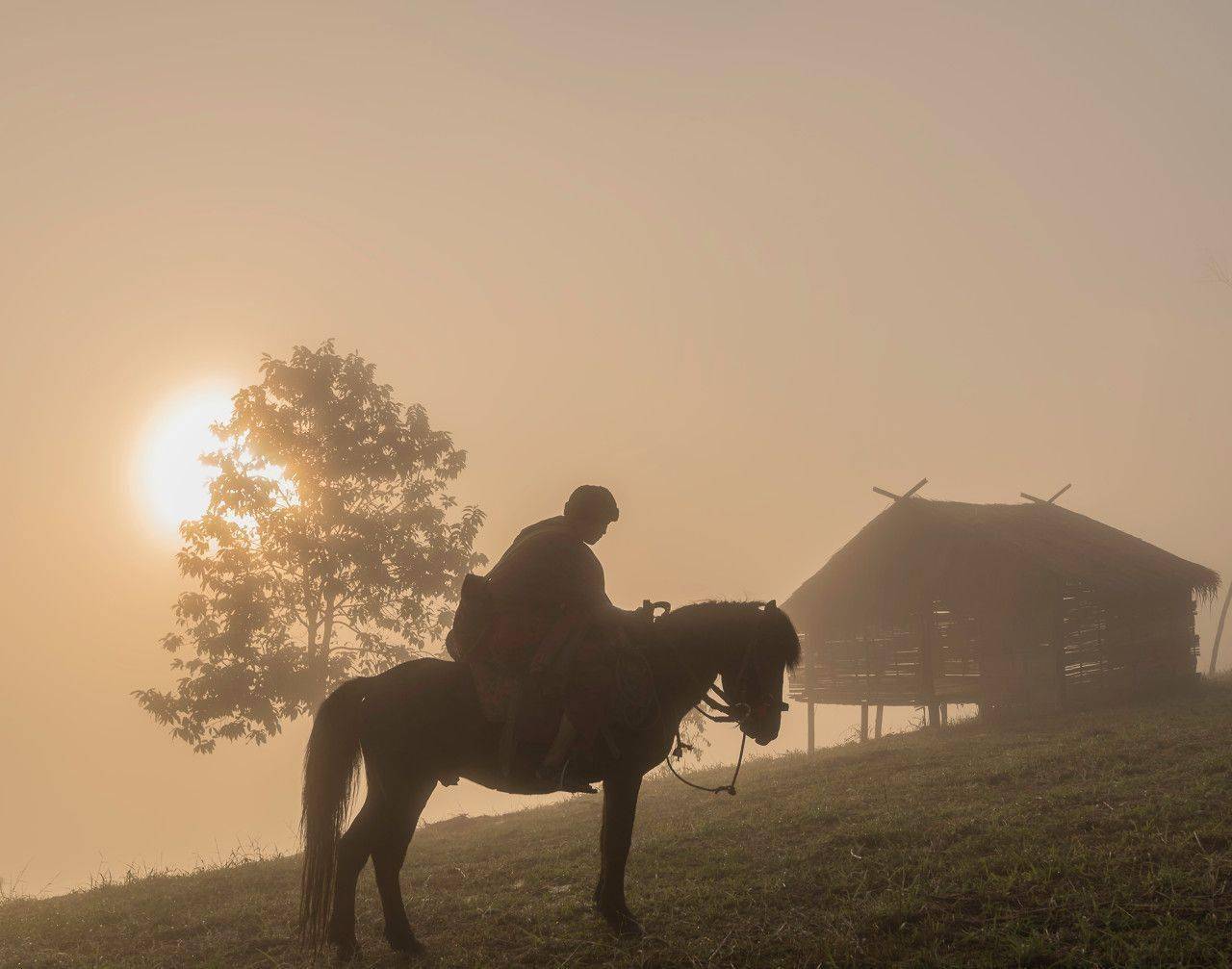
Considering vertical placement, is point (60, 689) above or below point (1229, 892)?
below

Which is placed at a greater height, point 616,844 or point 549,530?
point 549,530

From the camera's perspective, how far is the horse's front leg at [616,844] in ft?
20.0

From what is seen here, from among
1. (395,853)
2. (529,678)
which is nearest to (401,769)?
(395,853)

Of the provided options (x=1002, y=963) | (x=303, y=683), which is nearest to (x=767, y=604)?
(x=1002, y=963)

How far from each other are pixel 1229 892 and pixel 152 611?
732 ft

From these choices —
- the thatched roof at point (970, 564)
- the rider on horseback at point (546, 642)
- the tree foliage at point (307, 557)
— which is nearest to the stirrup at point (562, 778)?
the rider on horseback at point (546, 642)

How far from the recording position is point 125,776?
145 meters

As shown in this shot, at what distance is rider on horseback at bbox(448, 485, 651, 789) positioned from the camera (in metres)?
5.86

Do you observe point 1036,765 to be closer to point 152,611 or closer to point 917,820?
point 917,820

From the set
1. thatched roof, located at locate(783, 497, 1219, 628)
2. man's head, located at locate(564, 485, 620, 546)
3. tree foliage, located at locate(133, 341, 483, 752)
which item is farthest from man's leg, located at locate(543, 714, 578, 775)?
thatched roof, located at locate(783, 497, 1219, 628)

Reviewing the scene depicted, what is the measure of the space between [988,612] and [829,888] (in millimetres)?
18500

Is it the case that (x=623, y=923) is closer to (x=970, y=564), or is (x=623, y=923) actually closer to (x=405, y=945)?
(x=405, y=945)

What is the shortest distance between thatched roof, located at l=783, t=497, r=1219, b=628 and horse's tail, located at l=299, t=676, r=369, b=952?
2022 centimetres

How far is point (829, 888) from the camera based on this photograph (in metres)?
6.63
